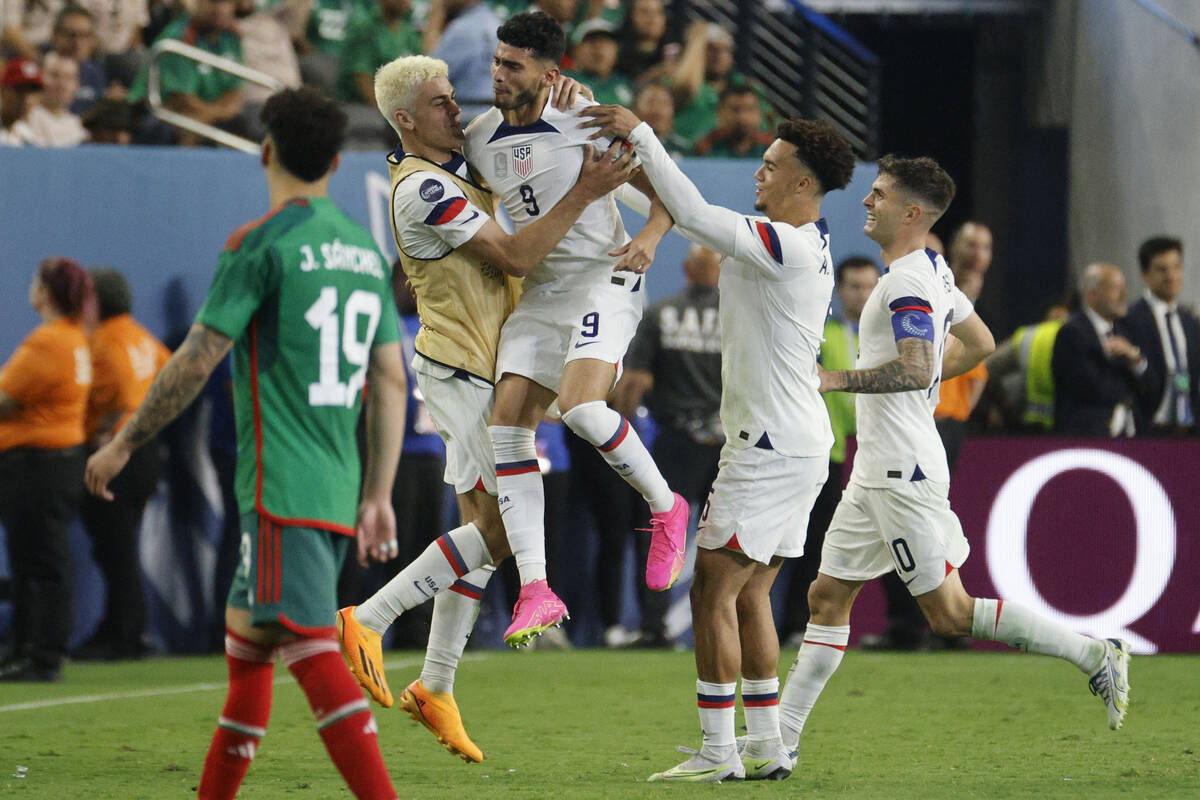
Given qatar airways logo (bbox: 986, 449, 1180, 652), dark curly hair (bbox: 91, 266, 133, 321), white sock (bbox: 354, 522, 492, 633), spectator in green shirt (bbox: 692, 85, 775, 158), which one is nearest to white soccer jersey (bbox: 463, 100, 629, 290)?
white sock (bbox: 354, 522, 492, 633)

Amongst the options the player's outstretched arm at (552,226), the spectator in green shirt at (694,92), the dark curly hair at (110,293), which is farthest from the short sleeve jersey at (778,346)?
the spectator in green shirt at (694,92)

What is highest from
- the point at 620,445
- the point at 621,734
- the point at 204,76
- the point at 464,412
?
the point at 204,76

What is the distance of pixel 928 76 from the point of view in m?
17.6

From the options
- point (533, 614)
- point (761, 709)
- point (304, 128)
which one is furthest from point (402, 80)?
point (761, 709)

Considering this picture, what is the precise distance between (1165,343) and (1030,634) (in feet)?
17.7

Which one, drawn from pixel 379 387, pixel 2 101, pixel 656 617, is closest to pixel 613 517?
pixel 656 617

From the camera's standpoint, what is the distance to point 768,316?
616 centimetres

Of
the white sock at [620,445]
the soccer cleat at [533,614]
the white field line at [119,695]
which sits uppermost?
the white sock at [620,445]

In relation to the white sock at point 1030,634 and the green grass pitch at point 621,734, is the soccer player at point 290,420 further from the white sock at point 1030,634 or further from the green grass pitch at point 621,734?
the white sock at point 1030,634

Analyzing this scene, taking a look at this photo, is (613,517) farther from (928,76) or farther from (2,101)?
(928,76)

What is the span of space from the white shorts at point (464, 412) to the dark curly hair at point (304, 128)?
5.73 feet

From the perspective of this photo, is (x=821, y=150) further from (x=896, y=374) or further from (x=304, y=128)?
(x=304, y=128)

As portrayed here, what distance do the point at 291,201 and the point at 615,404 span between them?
6.40 metres

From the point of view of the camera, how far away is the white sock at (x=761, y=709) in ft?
20.5
